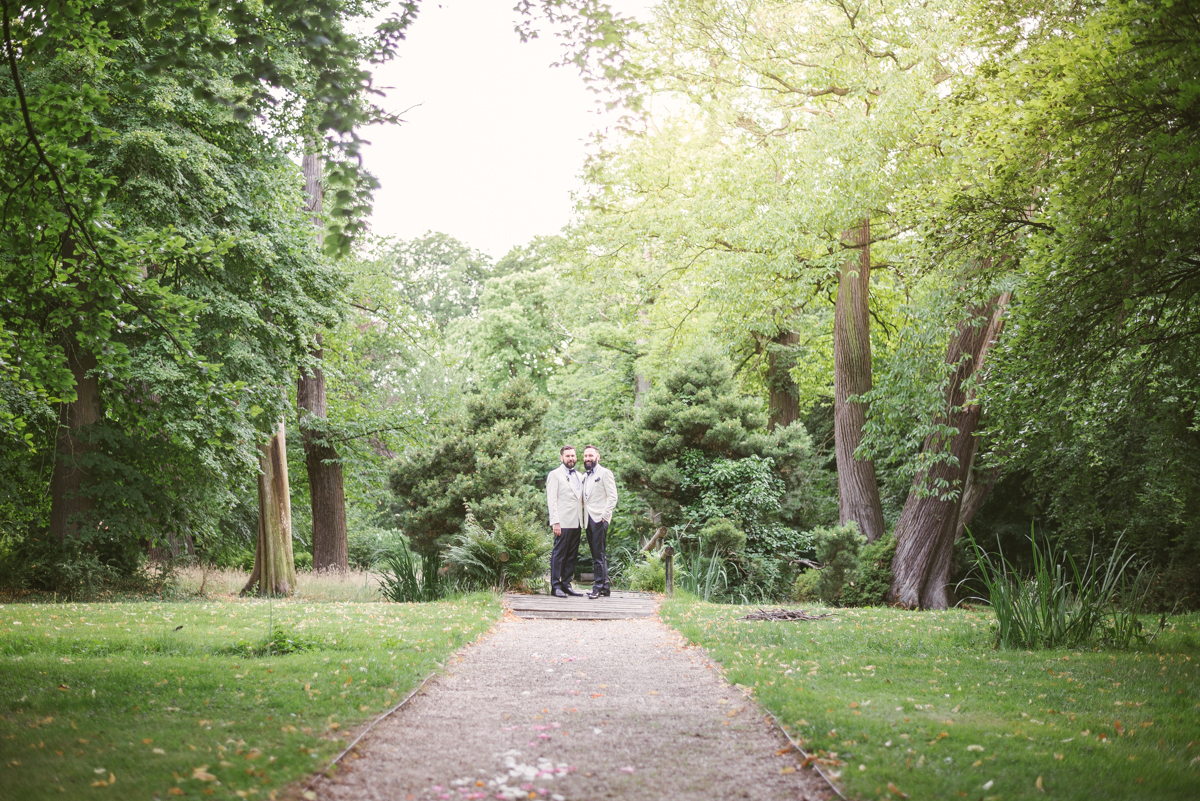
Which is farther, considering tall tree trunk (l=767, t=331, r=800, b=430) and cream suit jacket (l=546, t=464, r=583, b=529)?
tall tree trunk (l=767, t=331, r=800, b=430)

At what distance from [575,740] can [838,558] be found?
10572mm

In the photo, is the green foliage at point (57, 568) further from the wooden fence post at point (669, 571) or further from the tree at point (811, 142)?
the tree at point (811, 142)

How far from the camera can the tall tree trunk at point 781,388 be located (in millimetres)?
23328

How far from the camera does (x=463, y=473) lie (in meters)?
16.9

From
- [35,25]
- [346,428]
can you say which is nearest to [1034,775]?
[35,25]

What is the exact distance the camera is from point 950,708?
527 centimetres

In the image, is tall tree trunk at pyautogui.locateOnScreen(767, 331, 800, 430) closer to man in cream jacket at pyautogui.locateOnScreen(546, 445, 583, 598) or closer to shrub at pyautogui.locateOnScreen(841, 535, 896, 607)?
shrub at pyautogui.locateOnScreen(841, 535, 896, 607)

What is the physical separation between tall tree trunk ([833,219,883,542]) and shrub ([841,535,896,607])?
3.44 feet

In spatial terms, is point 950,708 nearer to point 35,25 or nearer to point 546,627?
point 546,627

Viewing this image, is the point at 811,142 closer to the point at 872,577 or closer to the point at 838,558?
the point at 838,558

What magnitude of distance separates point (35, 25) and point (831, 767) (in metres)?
7.88

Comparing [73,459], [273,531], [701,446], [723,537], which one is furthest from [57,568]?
[701,446]

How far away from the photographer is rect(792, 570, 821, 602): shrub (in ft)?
49.1

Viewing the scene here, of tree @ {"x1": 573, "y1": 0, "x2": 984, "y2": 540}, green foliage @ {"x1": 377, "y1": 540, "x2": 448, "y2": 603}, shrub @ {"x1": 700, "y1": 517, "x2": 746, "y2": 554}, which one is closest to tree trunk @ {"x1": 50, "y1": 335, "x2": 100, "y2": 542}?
green foliage @ {"x1": 377, "y1": 540, "x2": 448, "y2": 603}
